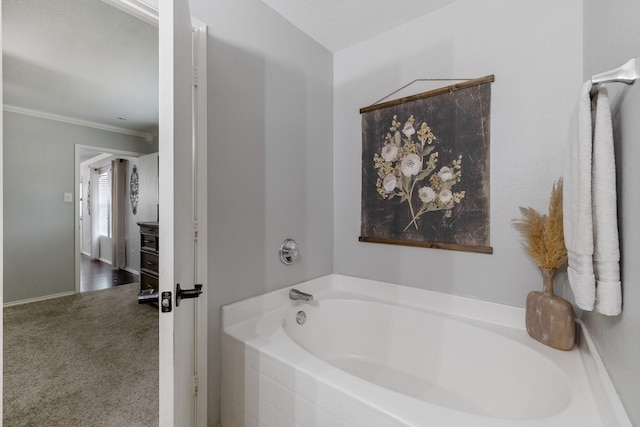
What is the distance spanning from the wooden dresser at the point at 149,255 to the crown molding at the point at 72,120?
1.80m

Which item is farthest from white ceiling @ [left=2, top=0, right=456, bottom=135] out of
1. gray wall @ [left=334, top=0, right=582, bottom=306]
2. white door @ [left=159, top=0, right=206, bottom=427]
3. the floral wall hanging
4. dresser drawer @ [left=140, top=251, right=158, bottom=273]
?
dresser drawer @ [left=140, top=251, right=158, bottom=273]

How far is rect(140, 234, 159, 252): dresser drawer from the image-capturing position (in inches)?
132

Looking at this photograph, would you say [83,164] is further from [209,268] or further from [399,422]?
[399,422]

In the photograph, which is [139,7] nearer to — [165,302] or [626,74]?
[165,302]

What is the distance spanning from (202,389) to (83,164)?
698 cm

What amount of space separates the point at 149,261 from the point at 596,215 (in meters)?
3.94

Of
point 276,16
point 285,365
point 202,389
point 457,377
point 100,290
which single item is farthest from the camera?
point 100,290

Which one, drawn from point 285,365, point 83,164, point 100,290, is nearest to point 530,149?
point 285,365

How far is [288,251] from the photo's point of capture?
6.07 feet

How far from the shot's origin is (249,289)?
1641 millimetres

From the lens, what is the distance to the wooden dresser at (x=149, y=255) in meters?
3.35

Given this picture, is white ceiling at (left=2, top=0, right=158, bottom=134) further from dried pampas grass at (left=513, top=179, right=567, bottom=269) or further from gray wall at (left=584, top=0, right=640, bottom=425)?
dried pampas grass at (left=513, top=179, right=567, bottom=269)

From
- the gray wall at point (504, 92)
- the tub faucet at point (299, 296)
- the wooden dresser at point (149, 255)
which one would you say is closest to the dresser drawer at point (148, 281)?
the wooden dresser at point (149, 255)

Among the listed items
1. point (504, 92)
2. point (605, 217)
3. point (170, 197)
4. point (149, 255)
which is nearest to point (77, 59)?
point (149, 255)
